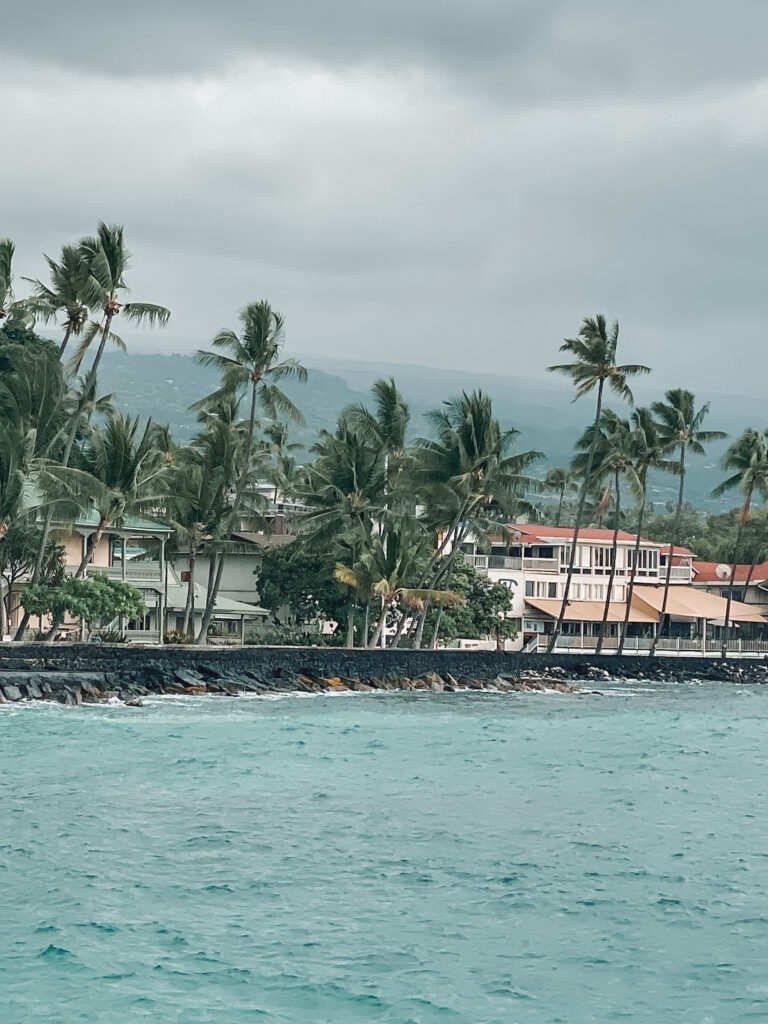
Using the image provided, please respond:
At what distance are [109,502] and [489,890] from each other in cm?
2953

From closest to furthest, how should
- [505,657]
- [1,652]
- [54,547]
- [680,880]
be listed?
[680,880] → [1,652] → [54,547] → [505,657]

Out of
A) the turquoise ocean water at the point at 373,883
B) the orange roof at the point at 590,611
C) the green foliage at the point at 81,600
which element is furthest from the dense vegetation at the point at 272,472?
the turquoise ocean water at the point at 373,883

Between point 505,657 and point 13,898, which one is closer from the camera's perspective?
point 13,898

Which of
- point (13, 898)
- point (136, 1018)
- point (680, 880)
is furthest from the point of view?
point (680, 880)

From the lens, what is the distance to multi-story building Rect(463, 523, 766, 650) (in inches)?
2808

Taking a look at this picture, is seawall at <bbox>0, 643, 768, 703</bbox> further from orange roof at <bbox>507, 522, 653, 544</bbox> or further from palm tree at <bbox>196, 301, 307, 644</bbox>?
orange roof at <bbox>507, 522, 653, 544</bbox>

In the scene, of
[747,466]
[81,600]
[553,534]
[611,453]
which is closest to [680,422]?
[611,453]

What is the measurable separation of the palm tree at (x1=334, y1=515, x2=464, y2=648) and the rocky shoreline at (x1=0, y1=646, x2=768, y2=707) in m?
2.60

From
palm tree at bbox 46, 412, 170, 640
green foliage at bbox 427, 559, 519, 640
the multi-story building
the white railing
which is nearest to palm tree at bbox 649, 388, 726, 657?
the multi-story building

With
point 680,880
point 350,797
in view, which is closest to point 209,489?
point 350,797

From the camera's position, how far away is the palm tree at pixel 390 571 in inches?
2066

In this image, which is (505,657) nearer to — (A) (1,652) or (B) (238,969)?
(A) (1,652)

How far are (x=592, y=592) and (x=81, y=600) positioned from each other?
3877 cm

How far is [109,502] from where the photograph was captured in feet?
142
